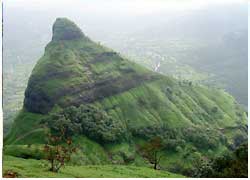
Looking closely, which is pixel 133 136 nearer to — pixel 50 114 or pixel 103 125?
pixel 103 125

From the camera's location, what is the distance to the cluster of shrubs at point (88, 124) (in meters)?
48.8

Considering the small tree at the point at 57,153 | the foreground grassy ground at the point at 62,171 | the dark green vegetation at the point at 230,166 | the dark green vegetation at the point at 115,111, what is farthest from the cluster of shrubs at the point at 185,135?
the small tree at the point at 57,153

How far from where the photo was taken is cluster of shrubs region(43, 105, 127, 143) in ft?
160

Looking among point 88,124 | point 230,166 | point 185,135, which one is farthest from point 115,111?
point 230,166

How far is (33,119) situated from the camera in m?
56.2

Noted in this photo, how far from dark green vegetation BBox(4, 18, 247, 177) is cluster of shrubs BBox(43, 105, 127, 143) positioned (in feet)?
0.37

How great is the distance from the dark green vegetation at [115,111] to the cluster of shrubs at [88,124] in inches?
4.5

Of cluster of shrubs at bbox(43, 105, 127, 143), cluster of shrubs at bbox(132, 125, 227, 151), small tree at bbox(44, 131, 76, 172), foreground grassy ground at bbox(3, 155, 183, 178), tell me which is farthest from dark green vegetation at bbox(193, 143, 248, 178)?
cluster of shrubs at bbox(132, 125, 227, 151)

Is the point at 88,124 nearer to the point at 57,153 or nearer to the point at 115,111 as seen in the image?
the point at 115,111

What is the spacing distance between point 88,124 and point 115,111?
9.59 meters

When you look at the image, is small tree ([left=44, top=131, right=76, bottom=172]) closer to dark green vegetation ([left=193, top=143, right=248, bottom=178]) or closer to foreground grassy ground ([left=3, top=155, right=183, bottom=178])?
foreground grassy ground ([left=3, top=155, right=183, bottom=178])

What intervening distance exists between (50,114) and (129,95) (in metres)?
13.9

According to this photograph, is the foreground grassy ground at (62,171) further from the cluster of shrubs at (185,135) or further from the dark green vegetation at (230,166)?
the cluster of shrubs at (185,135)

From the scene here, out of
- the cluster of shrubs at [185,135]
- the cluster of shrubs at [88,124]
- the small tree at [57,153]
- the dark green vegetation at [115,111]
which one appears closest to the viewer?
the small tree at [57,153]
